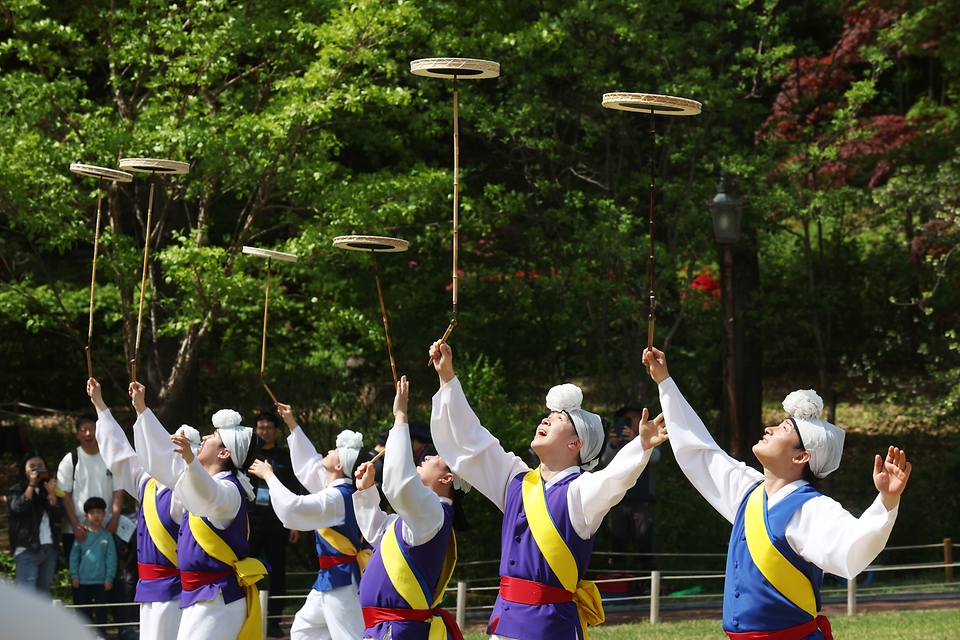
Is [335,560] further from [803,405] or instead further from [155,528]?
[803,405]

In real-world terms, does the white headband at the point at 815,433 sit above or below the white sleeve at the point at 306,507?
above

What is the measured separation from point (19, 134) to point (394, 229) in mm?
3652

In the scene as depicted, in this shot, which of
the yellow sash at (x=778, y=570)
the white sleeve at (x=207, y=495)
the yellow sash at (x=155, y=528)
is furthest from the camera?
the yellow sash at (x=155, y=528)

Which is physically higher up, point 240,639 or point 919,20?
point 919,20

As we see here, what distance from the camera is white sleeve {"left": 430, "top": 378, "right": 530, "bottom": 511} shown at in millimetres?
4762

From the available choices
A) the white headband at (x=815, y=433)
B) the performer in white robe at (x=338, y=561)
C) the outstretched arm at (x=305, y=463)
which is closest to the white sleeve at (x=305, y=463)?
the outstretched arm at (x=305, y=463)

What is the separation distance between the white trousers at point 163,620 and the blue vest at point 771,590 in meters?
3.07

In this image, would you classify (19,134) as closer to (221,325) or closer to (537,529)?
(221,325)

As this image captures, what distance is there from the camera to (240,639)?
5898 mm

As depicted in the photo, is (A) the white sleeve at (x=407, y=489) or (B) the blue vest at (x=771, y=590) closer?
(B) the blue vest at (x=771, y=590)

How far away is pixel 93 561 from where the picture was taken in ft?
28.2

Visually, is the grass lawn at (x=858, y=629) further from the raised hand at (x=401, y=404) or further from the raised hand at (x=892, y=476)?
the raised hand at (x=892, y=476)

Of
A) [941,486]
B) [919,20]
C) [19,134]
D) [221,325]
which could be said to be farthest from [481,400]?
[919,20]

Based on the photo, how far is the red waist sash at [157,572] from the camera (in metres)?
6.09
